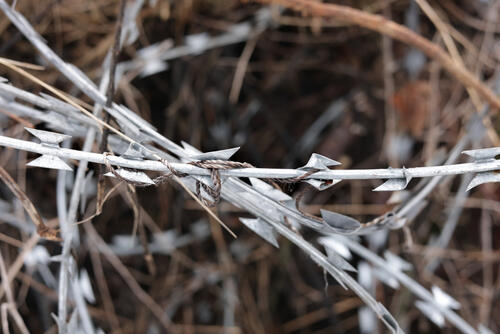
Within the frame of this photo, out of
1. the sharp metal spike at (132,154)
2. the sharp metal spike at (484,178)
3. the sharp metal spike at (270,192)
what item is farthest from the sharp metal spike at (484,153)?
the sharp metal spike at (132,154)

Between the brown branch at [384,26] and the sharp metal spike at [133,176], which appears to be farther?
the brown branch at [384,26]

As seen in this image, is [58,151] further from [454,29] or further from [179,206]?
[454,29]

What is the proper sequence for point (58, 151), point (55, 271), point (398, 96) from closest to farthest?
point (58, 151), point (55, 271), point (398, 96)

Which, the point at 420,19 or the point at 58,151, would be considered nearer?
the point at 58,151

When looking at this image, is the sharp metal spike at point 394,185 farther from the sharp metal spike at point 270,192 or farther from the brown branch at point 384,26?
the brown branch at point 384,26

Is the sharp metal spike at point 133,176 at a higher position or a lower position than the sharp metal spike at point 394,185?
higher

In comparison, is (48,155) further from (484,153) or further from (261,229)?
(484,153)

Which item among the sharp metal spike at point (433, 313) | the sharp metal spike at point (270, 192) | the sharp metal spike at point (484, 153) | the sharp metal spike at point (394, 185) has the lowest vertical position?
the sharp metal spike at point (433, 313)

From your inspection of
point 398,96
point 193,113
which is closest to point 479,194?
point 398,96
